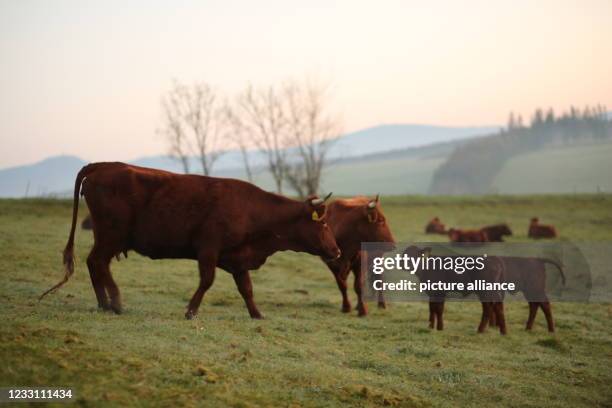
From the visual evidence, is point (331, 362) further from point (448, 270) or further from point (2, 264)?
point (2, 264)

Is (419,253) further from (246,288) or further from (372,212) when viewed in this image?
(246,288)

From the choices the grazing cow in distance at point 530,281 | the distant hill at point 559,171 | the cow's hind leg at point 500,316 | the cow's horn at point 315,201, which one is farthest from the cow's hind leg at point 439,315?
the distant hill at point 559,171

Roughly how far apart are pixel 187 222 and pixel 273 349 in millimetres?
3163

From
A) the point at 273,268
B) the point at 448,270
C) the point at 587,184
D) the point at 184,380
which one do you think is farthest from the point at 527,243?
the point at 587,184

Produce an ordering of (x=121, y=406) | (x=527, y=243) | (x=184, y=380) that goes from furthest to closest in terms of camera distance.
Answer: (x=527, y=243)
(x=184, y=380)
(x=121, y=406)

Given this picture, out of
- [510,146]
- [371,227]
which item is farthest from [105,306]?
[510,146]

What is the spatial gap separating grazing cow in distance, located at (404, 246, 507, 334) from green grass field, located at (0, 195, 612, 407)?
0.31 meters

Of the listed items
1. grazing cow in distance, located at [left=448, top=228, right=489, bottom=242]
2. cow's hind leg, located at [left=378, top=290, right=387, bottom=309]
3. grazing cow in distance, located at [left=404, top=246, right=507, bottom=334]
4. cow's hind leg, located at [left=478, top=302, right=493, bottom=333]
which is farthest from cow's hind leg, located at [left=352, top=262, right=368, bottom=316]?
grazing cow in distance, located at [left=448, top=228, right=489, bottom=242]

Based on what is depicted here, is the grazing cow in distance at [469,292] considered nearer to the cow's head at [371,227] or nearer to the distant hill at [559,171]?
the cow's head at [371,227]

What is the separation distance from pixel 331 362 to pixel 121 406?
14.2 ft

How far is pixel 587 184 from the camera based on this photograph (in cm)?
12088

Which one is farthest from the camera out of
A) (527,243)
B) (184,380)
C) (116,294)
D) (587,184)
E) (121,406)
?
(587,184)

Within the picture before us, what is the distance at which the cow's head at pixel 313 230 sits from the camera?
13.9 meters

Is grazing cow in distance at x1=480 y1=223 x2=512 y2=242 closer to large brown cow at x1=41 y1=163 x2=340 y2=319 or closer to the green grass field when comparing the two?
the green grass field
